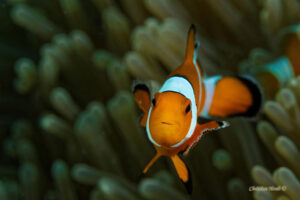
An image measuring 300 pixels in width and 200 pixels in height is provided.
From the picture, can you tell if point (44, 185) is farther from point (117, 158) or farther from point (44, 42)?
point (44, 42)

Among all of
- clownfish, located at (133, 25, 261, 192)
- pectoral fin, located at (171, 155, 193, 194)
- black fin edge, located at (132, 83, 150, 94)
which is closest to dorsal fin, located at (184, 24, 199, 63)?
clownfish, located at (133, 25, 261, 192)

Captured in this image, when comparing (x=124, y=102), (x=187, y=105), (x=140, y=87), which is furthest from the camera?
(x=124, y=102)

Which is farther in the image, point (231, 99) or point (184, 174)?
point (231, 99)

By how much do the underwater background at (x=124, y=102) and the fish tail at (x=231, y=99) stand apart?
15 cm

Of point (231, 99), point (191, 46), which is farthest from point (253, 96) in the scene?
point (191, 46)

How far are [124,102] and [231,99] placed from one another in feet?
1.55

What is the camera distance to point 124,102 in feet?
4.11

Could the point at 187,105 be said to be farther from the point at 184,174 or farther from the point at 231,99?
the point at 231,99

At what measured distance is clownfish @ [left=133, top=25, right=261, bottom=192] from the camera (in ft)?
1.98

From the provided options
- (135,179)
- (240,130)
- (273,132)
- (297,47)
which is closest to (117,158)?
(135,179)

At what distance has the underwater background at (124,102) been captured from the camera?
3.59 feet

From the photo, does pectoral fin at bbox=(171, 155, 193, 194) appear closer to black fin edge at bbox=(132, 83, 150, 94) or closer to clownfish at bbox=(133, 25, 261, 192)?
clownfish at bbox=(133, 25, 261, 192)

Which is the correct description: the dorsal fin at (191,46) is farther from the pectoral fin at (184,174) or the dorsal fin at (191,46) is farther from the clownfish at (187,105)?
the pectoral fin at (184,174)

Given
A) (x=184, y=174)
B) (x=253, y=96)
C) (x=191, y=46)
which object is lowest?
(x=184, y=174)
